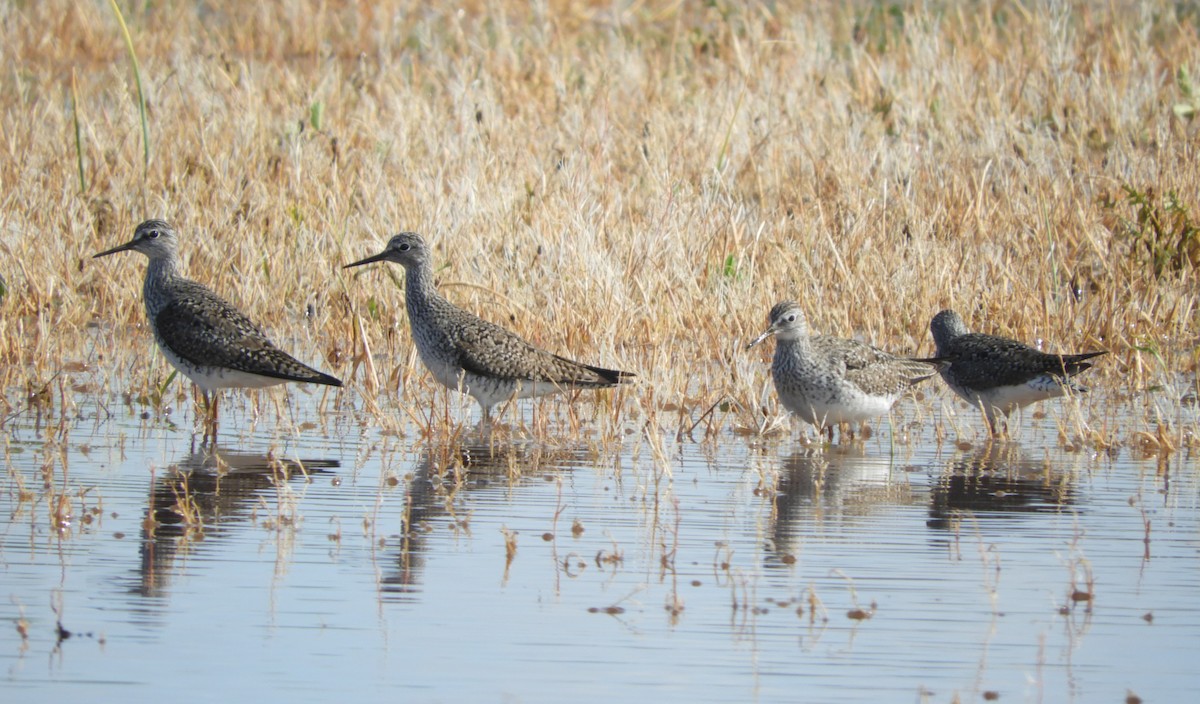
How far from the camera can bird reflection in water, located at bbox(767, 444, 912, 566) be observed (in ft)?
23.7

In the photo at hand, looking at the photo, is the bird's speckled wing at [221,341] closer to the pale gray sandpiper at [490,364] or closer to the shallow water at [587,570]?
the shallow water at [587,570]

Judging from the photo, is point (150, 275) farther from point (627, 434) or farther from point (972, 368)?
point (972, 368)

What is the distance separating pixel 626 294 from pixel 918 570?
5082mm

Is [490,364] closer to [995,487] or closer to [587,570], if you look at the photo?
[995,487]

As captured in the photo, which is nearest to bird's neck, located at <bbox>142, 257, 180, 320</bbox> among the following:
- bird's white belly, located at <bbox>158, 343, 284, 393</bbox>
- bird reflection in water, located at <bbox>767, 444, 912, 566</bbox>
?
bird's white belly, located at <bbox>158, 343, 284, 393</bbox>

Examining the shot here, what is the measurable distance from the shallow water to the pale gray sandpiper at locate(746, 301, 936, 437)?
14.0 inches

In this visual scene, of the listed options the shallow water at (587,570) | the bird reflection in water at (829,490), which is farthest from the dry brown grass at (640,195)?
the shallow water at (587,570)

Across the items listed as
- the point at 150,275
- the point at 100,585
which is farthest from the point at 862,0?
the point at 100,585

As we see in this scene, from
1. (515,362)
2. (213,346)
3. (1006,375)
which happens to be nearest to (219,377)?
(213,346)

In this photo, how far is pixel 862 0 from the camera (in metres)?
24.3

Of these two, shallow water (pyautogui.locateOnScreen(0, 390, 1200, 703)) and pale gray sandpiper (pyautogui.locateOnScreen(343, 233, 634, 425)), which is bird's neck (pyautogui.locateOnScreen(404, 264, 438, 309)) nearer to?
pale gray sandpiper (pyautogui.locateOnScreen(343, 233, 634, 425))

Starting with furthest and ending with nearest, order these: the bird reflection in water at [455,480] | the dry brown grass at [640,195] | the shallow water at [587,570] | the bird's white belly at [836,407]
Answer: the dry brown grass at [640,195] < the bird's white belly at [836,407] < the bird reflection in water at [455,480] < the shallow water at [587,570]

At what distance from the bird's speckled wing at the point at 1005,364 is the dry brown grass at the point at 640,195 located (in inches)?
26.3

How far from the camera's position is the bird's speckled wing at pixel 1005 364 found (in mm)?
9672
